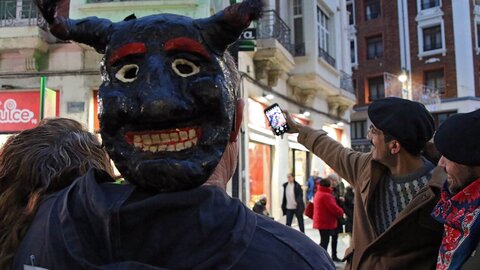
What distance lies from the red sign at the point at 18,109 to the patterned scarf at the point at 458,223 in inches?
408

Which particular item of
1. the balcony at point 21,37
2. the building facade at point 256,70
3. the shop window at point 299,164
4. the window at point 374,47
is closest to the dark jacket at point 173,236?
the building facade at point 256,70

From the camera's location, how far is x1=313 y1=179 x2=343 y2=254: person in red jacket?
27.7 ft

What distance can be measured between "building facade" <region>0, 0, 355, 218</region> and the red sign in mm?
24

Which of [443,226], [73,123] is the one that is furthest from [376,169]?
[73,123]

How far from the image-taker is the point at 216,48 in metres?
1.05

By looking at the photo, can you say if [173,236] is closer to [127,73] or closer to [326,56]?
[127,73]

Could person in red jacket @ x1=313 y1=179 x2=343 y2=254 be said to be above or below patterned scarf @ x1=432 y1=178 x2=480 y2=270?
below

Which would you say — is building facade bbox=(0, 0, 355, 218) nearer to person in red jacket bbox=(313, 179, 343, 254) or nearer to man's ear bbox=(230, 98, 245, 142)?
person in red jacket bbox=(313, 179, 343, 254)

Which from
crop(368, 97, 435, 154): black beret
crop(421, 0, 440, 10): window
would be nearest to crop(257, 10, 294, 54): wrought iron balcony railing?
crop(368, 97, 435, 154): black beret

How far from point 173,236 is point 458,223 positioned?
1447 millimetres

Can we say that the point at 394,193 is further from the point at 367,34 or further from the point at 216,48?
the point at 367,34

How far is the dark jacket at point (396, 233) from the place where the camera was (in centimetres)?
224

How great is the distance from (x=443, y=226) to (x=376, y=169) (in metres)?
0.51

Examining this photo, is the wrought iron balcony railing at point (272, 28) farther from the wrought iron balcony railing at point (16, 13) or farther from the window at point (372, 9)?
the window at point (372, 9)
